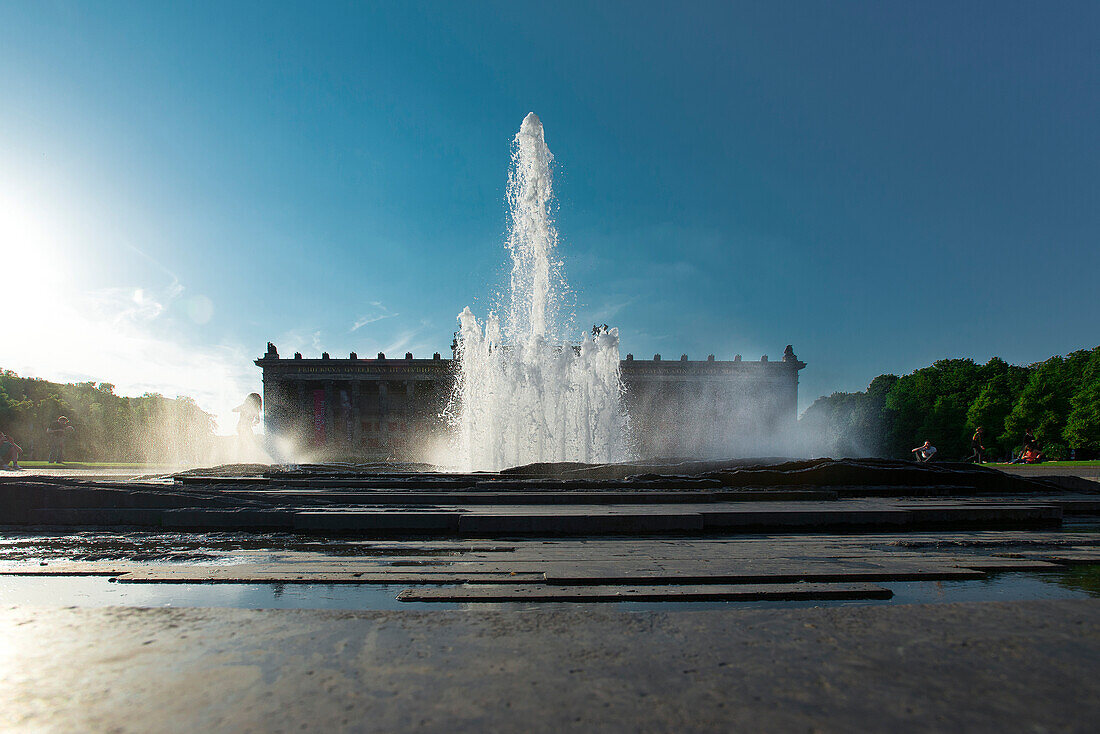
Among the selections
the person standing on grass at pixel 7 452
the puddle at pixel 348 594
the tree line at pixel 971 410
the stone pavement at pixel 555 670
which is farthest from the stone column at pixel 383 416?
the stone pavement at pixel 555 670

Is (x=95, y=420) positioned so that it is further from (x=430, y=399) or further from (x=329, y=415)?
(x=430, y=399)

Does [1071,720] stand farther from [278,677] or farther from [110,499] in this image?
[110,499]

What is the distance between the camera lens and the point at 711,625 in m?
3.55

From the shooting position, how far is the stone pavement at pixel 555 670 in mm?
2350

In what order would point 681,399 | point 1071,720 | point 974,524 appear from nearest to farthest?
point 1071,720, point 974,524, point 681,399

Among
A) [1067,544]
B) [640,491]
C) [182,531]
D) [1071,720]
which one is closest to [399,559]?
[182,531]

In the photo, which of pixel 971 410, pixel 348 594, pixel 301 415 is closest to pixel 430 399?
pixel 301 415

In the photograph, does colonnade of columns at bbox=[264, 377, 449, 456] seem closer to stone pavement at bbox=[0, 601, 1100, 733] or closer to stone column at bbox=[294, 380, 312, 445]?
stone column at bbox=[294, 380, 312, 445]

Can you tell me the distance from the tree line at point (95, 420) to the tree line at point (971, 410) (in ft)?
223

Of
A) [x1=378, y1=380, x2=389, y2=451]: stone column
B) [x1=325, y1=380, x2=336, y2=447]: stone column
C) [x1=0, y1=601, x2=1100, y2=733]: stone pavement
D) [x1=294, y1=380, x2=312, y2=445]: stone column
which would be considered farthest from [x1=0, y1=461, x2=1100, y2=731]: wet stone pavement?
[x1=294, y1=380, x2=312, y2=445]: stone column

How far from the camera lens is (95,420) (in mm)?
70938

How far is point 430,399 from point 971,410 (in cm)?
5239

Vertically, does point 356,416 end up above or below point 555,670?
above

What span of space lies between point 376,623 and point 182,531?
5452 millimetres
